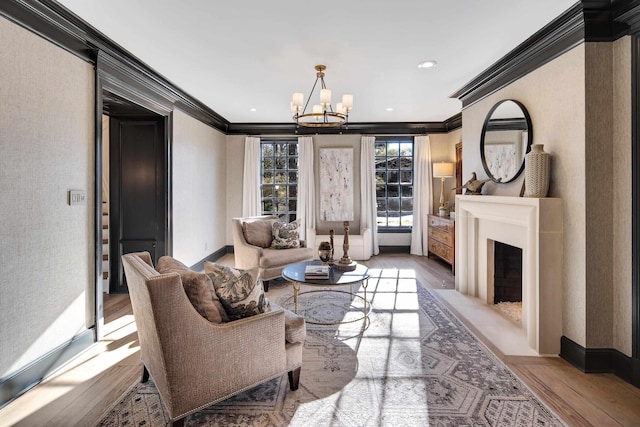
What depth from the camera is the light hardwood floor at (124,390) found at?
6.03 ft

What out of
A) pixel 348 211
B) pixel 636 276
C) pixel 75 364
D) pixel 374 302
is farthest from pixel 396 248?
pixel 75 364

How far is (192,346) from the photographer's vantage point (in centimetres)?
165

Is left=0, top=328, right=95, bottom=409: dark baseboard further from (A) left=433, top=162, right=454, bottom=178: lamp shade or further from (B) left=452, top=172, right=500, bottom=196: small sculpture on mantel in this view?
(A) left=433, top=162, right=454, bottom=178: lamp shade

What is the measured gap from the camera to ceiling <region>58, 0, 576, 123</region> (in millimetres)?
2346

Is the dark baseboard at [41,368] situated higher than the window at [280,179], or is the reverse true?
the window at [280,179]

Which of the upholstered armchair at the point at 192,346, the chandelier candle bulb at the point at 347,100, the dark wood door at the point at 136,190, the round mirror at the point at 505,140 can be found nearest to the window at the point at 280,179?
the dark wood door at the point at 136,190

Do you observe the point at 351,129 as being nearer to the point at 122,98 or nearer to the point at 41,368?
the point at 122,98

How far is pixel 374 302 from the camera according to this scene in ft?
12.2

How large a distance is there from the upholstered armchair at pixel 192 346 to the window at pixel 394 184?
5.08 meters

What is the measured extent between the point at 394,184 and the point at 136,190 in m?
4.70

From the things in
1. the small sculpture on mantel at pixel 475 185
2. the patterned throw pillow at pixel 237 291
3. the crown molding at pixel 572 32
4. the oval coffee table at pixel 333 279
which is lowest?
the oval coffee table at pixel 333 279

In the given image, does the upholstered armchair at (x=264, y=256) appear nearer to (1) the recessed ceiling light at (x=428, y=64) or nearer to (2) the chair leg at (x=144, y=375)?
(2) the chair leg at (x=144, y=375)

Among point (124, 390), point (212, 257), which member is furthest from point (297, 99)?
point (212, 257)

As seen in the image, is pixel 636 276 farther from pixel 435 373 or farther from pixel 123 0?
pixel 123 0
